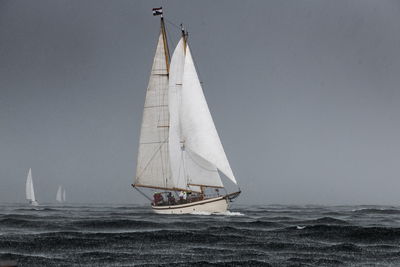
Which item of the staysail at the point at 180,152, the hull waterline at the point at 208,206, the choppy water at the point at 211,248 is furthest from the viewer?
the staysail at the point at 180,152

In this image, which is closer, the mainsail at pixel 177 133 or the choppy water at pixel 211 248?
the choppy water at pixel 211 248

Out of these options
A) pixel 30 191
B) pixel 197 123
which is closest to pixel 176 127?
pixel 197 123

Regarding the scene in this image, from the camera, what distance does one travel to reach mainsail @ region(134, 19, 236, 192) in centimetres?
6000

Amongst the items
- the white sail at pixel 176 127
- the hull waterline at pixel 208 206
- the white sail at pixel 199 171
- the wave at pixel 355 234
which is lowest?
the wave at pixel 355 234

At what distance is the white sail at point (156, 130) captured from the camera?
65.8 m

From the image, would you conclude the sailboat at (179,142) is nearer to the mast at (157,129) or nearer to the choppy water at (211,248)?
the mast at (157,129)

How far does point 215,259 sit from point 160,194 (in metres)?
43.2

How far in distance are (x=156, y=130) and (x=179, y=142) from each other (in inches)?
179

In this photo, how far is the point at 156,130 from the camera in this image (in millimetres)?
66062

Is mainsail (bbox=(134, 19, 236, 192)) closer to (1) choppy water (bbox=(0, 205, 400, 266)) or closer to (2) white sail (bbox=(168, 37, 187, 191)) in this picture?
(2) white sail (bbox=(168, 37, 187, 191))

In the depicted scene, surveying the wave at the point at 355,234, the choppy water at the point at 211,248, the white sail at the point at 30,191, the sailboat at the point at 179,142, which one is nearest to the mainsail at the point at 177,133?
the sailboat at the point at 179,142

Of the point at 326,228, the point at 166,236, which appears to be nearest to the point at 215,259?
the point at 166,236

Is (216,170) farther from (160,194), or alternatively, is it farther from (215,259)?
(215,259)

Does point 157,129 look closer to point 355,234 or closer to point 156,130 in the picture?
point 156,130
